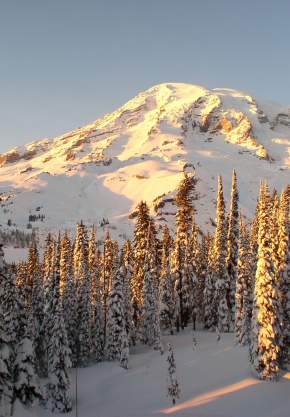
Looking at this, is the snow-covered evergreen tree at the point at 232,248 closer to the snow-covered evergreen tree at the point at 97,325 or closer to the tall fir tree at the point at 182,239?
the tall fir tree at the point at 182,239

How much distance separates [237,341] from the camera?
54344 mm

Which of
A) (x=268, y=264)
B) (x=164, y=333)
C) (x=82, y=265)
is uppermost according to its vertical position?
(x=268, y=264)

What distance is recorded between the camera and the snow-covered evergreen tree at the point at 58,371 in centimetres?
4594

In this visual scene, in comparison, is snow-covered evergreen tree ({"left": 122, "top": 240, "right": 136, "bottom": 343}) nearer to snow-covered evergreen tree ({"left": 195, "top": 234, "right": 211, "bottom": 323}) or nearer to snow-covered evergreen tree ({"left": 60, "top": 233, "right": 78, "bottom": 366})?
snow-covered evergreen tree ({"left": 60, "top": 233, "right": 78, "bottom": 366})

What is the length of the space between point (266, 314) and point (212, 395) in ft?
25.0

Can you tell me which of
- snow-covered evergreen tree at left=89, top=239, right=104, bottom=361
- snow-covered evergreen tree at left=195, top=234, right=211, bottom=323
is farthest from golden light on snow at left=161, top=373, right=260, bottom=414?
snow-covered evergreen tree at left=195, top=234, right=211, bottom=323

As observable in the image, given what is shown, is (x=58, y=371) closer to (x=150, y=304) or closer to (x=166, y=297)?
(x=150, y=304)

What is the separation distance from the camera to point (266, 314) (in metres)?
42.2

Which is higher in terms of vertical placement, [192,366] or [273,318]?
[273,318]

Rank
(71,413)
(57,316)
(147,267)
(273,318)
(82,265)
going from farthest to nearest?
(82,265) → (147,267) → (57,316) → (71,413) → (273,318)

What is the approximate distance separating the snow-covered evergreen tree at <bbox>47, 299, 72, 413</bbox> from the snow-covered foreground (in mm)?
1123

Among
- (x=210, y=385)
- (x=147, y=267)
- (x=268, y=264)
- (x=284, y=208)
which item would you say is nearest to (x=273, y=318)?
(x=268, y=264)

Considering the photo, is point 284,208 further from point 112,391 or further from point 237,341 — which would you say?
point 112,391

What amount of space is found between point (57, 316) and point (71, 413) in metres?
8.56
